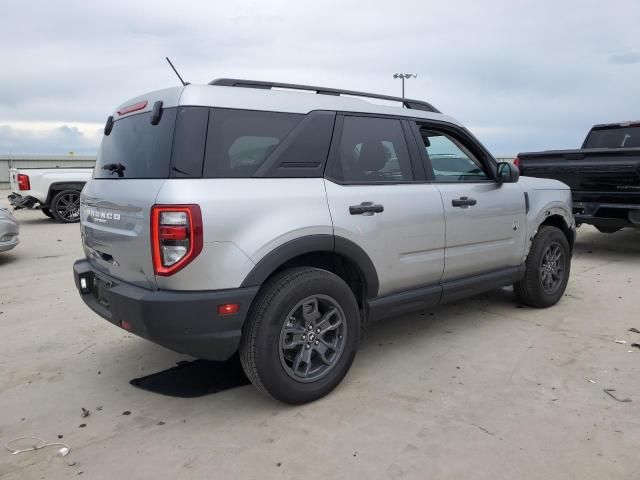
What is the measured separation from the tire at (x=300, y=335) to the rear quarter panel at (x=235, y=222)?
0.85 feet

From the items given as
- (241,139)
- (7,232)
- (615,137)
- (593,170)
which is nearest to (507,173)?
(241,139)

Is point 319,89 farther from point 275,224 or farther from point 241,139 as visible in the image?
point 275,224

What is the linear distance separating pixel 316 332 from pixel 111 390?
1462 mm

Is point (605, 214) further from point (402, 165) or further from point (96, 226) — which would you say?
point (96, 226)

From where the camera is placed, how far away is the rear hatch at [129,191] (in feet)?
8.96

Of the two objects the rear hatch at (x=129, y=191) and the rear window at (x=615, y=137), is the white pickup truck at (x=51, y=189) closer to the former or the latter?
the rear hatch at (x=129, y=191)

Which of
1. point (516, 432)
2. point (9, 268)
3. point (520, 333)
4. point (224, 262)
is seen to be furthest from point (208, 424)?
point (9, 268)

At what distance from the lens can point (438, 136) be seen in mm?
4074

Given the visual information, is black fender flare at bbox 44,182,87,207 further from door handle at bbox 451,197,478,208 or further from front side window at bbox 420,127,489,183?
door handle at bbox 451,197,478,208

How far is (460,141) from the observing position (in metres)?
4.24

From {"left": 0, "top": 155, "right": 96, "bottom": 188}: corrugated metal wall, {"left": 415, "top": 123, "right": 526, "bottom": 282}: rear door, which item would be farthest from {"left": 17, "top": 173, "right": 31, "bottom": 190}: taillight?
{"left": 415, "top": 123, "right": 526, "bottom": 282}: rear door

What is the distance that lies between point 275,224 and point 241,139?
0.54 metres

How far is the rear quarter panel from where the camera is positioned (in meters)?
2.62

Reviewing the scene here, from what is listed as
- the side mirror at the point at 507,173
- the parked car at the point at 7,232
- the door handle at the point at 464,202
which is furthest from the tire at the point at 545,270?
the parked car at the point at 7,232
